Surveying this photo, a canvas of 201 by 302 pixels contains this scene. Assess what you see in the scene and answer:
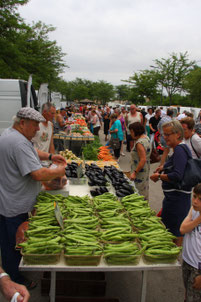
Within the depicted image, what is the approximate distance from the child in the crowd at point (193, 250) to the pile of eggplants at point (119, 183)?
4.17 ft

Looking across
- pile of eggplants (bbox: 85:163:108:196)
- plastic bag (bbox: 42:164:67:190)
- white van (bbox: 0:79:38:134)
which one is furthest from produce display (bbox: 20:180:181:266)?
white van (bbox: 0:79:38:134)

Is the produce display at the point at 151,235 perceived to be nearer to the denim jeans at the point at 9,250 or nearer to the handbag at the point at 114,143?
the denim jeans at the point at 9,250

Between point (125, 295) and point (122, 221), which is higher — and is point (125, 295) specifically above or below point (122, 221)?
below

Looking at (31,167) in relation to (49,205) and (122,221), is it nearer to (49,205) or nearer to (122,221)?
(49,205)

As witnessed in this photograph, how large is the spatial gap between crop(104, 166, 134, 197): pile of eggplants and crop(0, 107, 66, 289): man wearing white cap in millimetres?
1112

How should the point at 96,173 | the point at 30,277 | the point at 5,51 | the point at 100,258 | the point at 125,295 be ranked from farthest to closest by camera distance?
the point at 5,51 → the point at 96,173 → the point at 30,277 → the point at 125,295 → the point at 100,258

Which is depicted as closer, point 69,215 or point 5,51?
point 69,215

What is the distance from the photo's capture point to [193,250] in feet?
8.75

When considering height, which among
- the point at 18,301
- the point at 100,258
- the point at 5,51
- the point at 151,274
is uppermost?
the point at 5,51

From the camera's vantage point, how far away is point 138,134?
4.53 metres

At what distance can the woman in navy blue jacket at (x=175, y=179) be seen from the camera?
3.47 metres

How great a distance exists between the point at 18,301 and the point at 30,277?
7.88ft

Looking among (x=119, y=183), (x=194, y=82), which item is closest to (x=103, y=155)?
(x=119, y=183)

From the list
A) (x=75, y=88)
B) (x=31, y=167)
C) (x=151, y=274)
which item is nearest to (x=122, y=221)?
(x=31, y=167)
